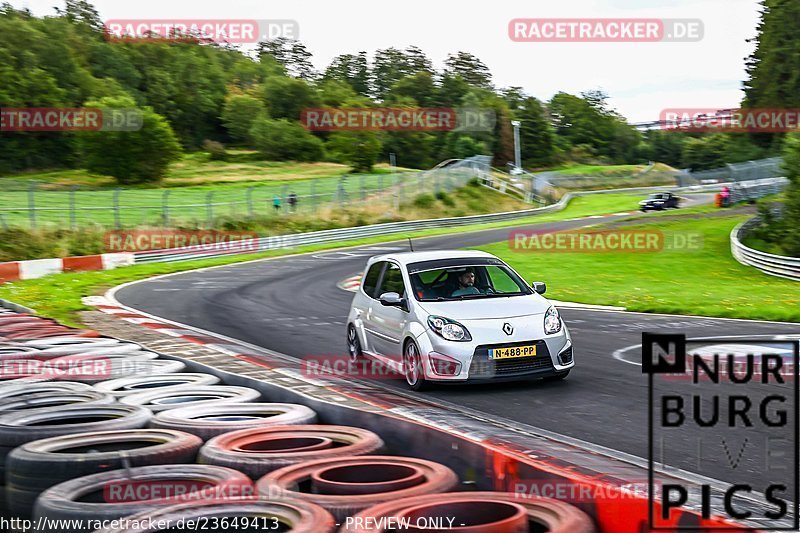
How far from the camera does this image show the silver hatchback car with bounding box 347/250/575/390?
31.4 ft

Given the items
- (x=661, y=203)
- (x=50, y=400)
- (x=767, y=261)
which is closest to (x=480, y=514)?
(x=50, y=400)

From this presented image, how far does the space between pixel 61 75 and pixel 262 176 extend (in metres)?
29.8

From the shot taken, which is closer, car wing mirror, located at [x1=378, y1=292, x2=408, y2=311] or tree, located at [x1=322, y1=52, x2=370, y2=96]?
car wing mirror, located at [x1=378, y1=292, x2=408, y2=311]

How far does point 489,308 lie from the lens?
9953 millimetres

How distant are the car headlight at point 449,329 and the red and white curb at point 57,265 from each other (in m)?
21.5

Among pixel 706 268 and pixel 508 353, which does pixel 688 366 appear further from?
pixel 706 268

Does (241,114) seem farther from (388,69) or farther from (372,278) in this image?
(372,278)

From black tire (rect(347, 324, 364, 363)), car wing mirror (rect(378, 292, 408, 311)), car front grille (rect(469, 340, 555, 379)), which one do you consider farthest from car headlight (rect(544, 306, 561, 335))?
black tire (rect(347, 324, 364, 363))

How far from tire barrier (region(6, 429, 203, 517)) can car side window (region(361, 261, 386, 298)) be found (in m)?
5.87

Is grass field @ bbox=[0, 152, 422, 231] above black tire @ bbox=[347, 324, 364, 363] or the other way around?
above

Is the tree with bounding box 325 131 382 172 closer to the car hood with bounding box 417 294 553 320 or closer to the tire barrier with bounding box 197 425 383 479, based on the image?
the car hood with bounding box 417 294 553 320

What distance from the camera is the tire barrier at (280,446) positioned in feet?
17.1

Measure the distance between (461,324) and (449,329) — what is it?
14 centimetres

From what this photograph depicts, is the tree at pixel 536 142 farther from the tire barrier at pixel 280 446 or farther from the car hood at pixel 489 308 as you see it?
the tire barrier at pixel 280 446
